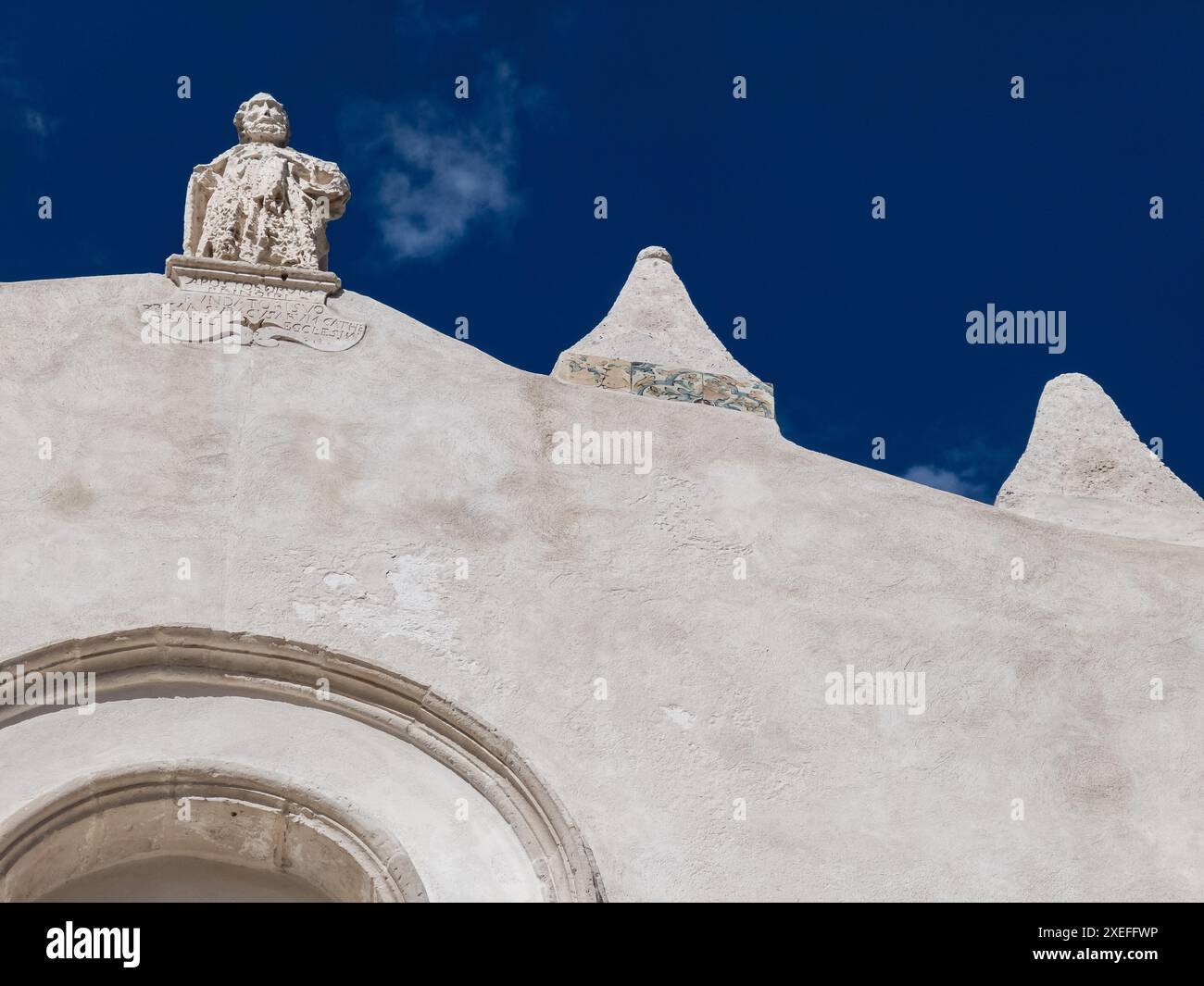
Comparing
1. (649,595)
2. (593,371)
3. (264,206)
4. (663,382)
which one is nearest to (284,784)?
(649,595)

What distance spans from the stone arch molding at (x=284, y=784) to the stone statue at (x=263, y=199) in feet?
Answer: 7.61

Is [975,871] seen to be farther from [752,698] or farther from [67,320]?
[67,320]

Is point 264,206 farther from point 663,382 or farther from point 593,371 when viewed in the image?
point 663,382

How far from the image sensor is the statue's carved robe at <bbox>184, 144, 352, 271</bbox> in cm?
889

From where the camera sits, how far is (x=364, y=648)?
Result: 719cm

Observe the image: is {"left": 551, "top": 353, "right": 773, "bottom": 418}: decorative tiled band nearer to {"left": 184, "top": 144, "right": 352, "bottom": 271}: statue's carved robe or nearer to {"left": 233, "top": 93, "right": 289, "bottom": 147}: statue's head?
{"left": 184, "top": 144, "right": 352, "bottom": 271}: statue's carved robe

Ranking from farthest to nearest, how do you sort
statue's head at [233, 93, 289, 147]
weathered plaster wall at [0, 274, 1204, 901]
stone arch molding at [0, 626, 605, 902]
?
statue's head at [233, 93, 289, 147], weathered plaster wall at [0, 274, 1204, 901], stone arch molding at [0, 626, 605, 902]

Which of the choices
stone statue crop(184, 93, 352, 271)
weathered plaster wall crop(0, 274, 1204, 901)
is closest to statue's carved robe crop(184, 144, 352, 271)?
stone statue crop(184, 93, 352, 271)

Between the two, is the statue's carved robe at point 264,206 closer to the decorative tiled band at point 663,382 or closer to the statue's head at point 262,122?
the statue's head at point 262,122

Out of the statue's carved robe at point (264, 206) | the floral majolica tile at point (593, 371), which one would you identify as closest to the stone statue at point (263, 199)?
the statue's carved robe at point (264, 206)

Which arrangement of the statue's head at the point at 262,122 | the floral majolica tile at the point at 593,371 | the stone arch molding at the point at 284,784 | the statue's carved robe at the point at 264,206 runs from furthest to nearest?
1. the statue's head at the point at 262,122
2. the statue's carved robe at the point at 264,206
3. the floral majolica tile at the point at 593,371
4. the stone arch molding at the point at 284,784

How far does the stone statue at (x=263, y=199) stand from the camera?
350 inches

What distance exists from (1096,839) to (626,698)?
1794 mm
